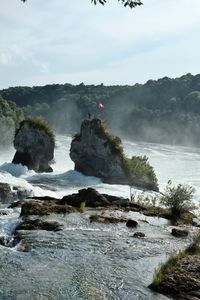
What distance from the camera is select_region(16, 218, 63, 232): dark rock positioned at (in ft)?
70.2

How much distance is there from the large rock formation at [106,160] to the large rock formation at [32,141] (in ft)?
14.6

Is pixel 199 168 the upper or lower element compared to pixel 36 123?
lower

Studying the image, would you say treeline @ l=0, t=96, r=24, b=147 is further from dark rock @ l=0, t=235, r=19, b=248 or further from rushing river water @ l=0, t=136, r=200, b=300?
dark rock @ l=0, t=235, r=19, b=248

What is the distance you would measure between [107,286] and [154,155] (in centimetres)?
10417

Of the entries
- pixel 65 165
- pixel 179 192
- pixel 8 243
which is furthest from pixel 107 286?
pixel 65 165

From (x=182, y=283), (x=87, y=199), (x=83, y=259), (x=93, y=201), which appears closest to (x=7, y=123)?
(x=87, y=199)

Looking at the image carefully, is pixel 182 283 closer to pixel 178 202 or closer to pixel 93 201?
pixel 178 202

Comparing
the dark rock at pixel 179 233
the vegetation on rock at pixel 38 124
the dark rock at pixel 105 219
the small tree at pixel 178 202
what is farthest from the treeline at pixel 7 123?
the dark rock at pixel 179 233

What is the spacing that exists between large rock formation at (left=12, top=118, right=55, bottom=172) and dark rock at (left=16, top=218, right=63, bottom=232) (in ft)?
144

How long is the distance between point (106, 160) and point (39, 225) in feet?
136

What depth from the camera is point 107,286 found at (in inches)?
555

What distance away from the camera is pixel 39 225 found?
21688 mm

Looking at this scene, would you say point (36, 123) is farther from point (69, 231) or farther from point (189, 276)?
point (189, 276)

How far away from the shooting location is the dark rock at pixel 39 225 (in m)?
21.4
